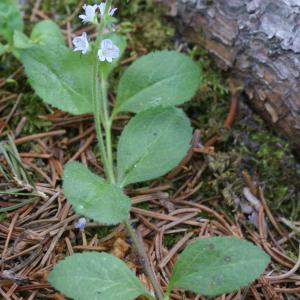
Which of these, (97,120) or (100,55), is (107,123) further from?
(100,55)

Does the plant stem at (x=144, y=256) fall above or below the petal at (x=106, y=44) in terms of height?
below

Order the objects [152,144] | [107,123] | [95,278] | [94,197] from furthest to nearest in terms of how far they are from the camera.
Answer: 1. [107,123]
2. [152,144]
3. [94,197]
4. [95,278]

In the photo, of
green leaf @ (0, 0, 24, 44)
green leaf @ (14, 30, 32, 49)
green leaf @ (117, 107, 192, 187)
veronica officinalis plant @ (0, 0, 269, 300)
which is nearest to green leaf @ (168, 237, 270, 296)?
veronica officinalis plant @ (0, 0, 269, 300)

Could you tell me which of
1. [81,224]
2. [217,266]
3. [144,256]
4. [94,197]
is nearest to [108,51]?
[94,197]

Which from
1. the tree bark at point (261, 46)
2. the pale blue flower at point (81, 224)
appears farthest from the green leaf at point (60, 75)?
the tree bark at point (261, 46)

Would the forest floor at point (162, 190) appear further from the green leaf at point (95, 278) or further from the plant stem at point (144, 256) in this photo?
the green leaf at point (95, 278)

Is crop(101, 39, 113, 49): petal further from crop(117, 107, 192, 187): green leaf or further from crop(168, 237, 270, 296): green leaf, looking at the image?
crop(168, 237, 270, 296): green leaf
